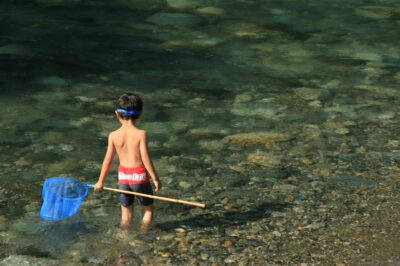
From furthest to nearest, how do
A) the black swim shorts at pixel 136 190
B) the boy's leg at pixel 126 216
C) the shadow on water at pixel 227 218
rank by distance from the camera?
the shadow on water at pixel 227 218 → the boy's leg at pixel 126 216 → the black swim shorts at pixel 136 190

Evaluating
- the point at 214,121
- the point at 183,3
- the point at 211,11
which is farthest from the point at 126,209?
the point at 183,3

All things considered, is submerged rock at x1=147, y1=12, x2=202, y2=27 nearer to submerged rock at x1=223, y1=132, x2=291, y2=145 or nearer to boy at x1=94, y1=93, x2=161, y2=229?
submerged rock at x1=223, y1=132, x2=291, y2=145

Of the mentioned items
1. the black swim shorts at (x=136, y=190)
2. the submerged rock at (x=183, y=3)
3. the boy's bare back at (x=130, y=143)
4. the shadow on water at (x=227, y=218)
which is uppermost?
the boy's bare back at (x=130, y=143)

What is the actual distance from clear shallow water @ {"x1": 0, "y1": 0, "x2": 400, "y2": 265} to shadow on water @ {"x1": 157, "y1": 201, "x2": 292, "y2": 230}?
2 centimetres

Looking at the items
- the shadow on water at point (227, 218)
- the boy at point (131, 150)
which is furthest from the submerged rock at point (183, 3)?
the boy at point (131, 150)

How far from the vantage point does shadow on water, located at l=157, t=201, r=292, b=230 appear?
5949 millimetres

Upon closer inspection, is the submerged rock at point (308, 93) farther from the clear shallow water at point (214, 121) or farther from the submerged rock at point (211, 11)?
the submerged rock at point (211, 11)

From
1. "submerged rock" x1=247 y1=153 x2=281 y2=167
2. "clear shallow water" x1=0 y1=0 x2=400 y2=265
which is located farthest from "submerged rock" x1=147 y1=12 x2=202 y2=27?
"submerged rock" x1=247 y1=153 x2=281 y2=167

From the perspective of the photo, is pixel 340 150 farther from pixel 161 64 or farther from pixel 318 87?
pixel 161 64

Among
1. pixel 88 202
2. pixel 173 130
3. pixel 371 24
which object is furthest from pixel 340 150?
pixel 371 24

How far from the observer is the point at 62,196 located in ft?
18.6

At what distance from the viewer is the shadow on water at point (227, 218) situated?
5.95m

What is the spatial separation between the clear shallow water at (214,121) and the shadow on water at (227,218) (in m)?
0.02

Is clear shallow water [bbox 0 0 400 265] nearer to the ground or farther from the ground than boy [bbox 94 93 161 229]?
nearer to the ground
